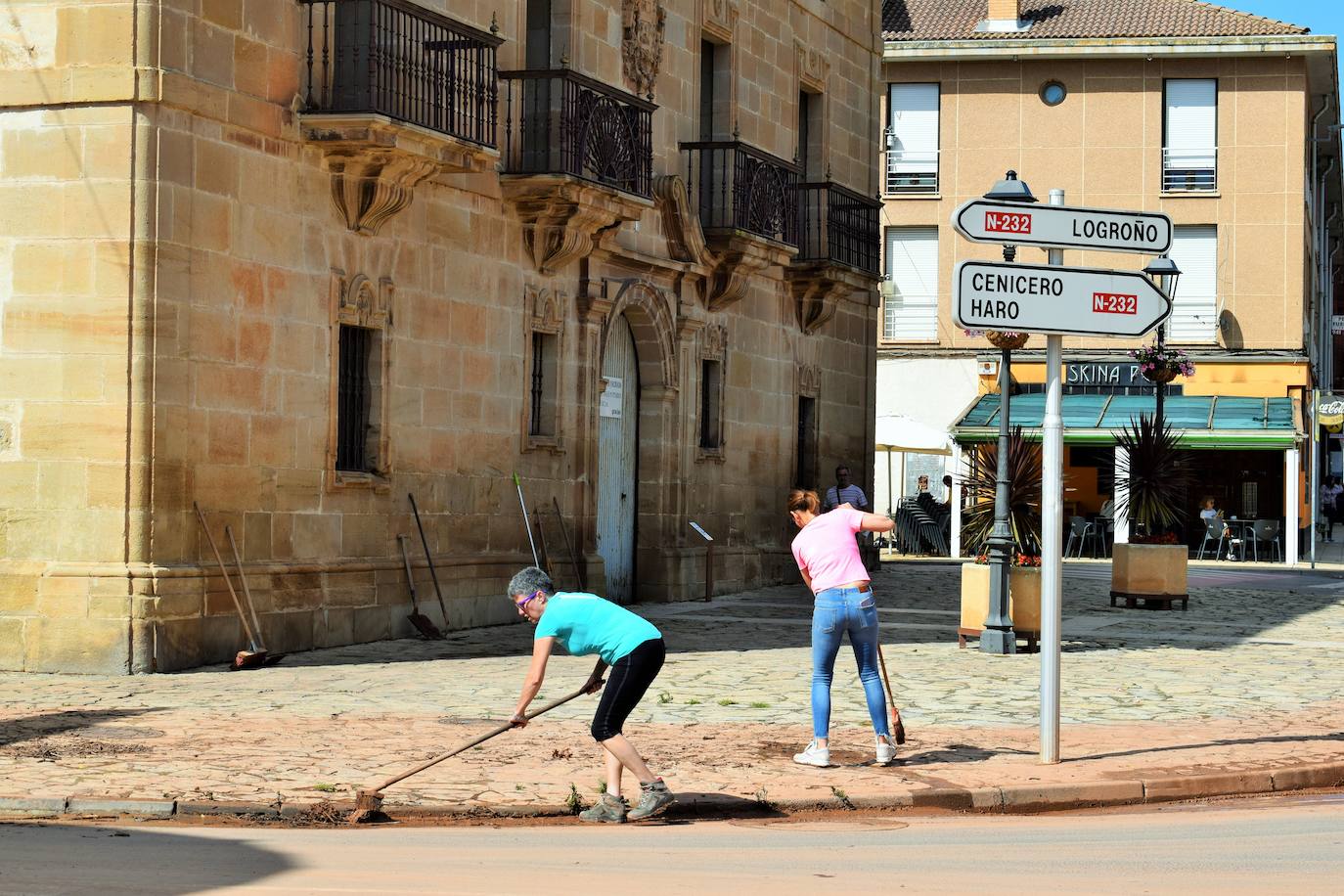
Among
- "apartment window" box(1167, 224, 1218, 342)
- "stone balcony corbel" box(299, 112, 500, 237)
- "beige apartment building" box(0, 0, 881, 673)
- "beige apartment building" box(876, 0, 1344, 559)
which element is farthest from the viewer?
"apartment window" box(1167, 224, 1218, 342)

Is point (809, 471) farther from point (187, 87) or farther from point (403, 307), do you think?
point (187, 87)

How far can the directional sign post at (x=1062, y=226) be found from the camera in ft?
37.2

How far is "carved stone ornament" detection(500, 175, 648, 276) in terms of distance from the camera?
20.0 meters

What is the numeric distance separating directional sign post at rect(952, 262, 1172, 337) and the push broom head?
424 centimetres

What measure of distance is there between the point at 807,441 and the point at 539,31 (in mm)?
9517

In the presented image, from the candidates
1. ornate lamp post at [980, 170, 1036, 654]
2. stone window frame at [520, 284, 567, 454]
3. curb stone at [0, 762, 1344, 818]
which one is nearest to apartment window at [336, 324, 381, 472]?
stone window frame at [520, 284, 567, 454]

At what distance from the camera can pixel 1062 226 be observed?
1148 centimetres

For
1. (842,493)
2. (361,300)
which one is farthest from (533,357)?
(842,493)

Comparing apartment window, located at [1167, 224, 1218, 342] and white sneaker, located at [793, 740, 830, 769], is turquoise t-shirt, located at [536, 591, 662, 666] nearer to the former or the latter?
white sneaker, located at [793, 740, 830, 769]

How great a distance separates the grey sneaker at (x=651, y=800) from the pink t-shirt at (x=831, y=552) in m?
2.19

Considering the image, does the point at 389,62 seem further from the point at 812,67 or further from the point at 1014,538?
the point at 812,67

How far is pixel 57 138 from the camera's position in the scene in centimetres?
1509

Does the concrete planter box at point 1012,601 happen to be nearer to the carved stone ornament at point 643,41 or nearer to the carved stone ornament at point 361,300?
Answer: the carved stone ornament at point 361,300

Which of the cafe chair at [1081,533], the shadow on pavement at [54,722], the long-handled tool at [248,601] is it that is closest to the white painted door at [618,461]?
the long-handled tool at [248,601]
